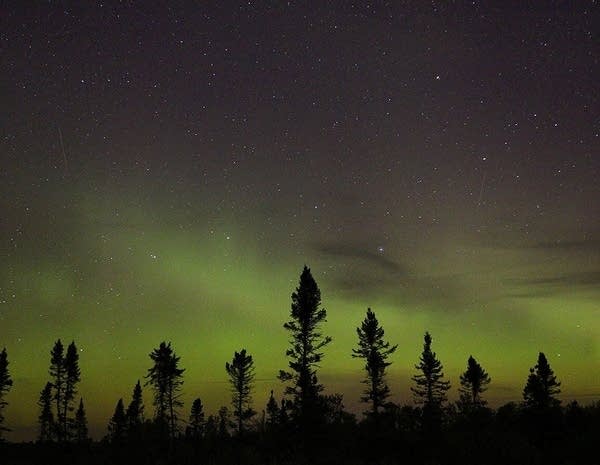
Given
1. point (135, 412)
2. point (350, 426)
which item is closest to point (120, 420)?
point (135, 412)

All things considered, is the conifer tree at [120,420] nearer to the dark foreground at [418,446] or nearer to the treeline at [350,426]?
the treeline at [350,426]

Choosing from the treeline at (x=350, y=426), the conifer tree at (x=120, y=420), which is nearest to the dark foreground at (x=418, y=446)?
the treeline at (x=350, y=426)

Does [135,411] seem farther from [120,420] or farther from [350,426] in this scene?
[350,426]

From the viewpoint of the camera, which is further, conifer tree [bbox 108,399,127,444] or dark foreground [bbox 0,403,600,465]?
conifer tree [bbox 108,399,127,444]

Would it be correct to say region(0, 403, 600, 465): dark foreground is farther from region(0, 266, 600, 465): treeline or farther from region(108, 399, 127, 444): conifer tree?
region(108, 399, 127, 444): conifer tree

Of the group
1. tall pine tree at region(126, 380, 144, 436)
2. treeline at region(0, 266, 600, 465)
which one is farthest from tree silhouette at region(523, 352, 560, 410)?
tall pine tree at region(126, 380, 144, 436)

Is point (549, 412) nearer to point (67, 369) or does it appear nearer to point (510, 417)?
point (510, 417)

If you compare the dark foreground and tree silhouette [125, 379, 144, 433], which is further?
tree silhouette [125, 379, 144, 433]

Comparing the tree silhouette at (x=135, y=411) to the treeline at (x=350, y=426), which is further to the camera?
the tree silhouette at (x=135, y=411)

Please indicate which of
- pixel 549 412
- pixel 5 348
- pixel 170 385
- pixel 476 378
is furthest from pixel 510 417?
pixel 5 348

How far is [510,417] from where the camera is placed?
4769 centimetres

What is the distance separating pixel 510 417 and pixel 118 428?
159ft

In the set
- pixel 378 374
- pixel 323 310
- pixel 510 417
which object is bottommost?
pixel 510 417

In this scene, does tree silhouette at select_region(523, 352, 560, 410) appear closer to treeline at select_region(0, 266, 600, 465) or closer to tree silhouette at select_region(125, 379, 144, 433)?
treeline at select_region(0, 266, 600, 465)
